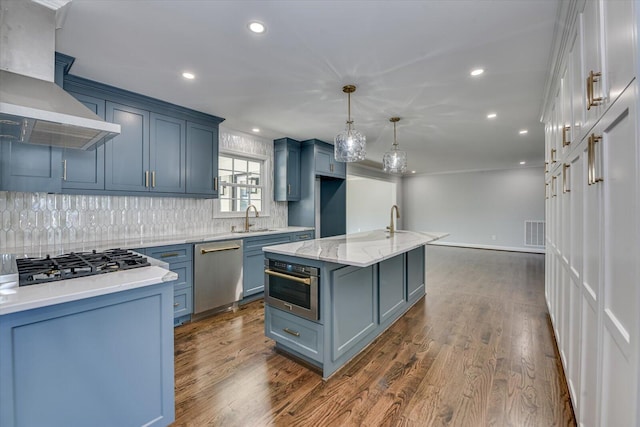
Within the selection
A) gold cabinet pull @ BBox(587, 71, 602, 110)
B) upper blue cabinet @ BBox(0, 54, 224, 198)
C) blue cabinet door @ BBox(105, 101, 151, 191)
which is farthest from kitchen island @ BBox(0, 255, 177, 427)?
gold cabinet pull @ BBox(587, 71, 602, 110)

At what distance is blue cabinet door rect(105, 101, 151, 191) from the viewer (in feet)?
9.19

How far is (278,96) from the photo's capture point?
Answer: 2.99 metres

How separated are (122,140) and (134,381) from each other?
2.45m

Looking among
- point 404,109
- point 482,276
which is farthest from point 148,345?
point 482,276

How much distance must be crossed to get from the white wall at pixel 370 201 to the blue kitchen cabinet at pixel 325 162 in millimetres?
3646

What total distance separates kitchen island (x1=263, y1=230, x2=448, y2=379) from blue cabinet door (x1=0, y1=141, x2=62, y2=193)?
1861mm

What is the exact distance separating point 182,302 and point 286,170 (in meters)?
2.57

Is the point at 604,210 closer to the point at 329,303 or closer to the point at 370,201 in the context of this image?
the point at 329,303

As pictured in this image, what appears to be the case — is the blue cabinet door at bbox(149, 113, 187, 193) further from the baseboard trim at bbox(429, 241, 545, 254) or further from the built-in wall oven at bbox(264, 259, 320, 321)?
the baseboard trim at bbox(429, 241, 545, 254)

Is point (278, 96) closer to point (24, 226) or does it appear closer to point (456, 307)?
point (24, 226)

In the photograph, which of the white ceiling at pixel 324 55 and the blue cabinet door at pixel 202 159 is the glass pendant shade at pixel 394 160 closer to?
the white ceiling at pixel 324 55

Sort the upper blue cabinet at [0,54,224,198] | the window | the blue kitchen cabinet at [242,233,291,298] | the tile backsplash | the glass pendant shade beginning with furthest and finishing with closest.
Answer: the window < the glass pendant shade < the blue kitchen cabinet at [242,233,291,298] < the tile backsplash < the upper blue cabinet at [0,54,224,198]

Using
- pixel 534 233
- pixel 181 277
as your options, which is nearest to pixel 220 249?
pixel 181 277

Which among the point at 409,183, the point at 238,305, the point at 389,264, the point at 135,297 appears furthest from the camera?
the point at 409,183
